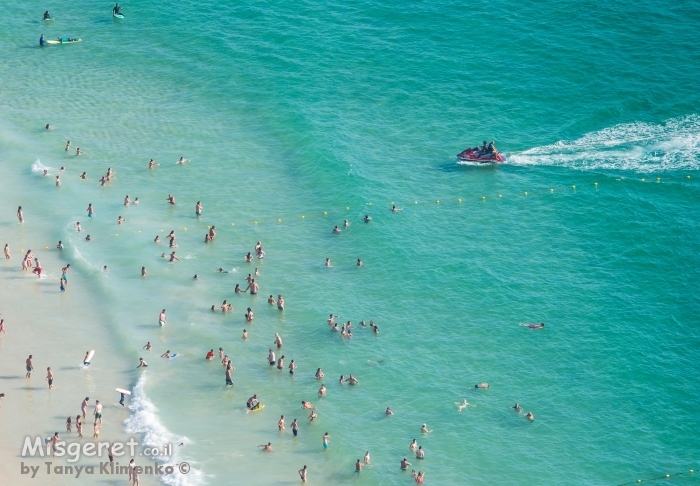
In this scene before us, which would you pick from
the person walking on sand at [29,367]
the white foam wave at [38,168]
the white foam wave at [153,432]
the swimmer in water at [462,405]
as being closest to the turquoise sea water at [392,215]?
the white foam wave at [153,432]

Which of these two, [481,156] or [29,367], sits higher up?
[481,156]

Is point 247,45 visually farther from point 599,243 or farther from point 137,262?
point 599,243

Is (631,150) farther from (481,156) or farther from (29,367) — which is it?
(29,367)

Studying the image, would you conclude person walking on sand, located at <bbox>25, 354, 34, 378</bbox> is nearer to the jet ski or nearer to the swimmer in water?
the swimmer in water

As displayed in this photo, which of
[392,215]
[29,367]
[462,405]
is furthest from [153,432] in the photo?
[392,215]

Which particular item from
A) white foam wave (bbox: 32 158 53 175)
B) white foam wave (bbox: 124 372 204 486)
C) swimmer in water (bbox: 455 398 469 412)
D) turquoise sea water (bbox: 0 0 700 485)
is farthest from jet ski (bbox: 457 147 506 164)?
white foam wave (bbox: 124 372 204 486)

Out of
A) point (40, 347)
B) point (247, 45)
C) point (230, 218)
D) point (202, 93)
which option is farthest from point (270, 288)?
point (247, 45)

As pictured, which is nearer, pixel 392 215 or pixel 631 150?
pixel 392 215
